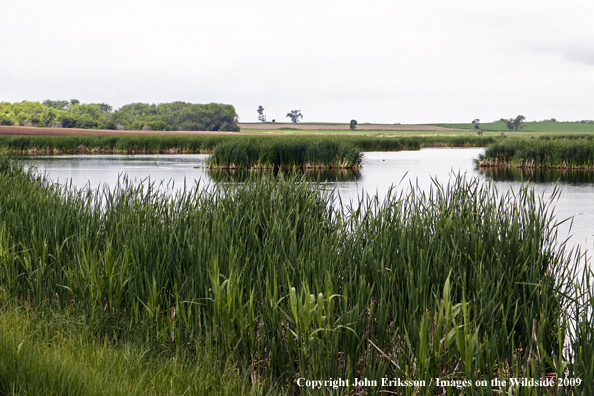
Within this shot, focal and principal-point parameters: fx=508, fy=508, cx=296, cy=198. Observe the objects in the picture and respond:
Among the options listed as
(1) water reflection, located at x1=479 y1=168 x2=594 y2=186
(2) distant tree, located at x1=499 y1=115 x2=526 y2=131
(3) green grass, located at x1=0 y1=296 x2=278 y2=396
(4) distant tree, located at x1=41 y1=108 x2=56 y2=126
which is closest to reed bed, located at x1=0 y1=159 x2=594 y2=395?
(3) green grass, located at x1=0 y1=296 x2=278 y2=396

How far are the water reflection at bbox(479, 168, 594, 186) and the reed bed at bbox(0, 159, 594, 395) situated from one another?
15042 mm

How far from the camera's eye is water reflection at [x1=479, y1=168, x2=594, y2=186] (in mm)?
19250

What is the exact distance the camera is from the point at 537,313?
3.44 metres

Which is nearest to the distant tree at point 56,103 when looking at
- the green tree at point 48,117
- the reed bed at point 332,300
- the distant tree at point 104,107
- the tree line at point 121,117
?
the tree line at point 121,117

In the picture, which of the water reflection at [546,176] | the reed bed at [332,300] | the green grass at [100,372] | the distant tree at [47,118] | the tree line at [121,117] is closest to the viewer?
the green grass at [100,372]

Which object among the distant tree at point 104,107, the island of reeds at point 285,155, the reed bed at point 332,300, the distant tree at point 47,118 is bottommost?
the reed bed at point 332,300

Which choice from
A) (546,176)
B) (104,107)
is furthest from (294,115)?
(546,176)

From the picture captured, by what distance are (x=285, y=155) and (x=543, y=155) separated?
41.7 feet

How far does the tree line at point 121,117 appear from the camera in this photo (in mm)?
89375

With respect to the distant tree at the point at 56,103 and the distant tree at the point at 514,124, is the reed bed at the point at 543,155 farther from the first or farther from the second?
the distant tree at the point at 56,103

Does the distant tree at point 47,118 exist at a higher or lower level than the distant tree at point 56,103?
lower

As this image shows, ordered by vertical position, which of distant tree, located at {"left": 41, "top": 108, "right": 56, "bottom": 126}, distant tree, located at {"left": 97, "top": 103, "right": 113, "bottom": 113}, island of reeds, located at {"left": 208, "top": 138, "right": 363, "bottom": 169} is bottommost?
island of reeds, located at {"left": 208, "top": 138, "right": 363, "bottom": 169}

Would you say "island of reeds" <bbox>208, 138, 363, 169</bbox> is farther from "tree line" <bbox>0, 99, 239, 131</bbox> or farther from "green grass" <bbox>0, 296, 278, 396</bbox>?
"tree line" <bbox>0, 99, 239, 131</bbox>

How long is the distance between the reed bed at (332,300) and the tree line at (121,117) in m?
93.7
